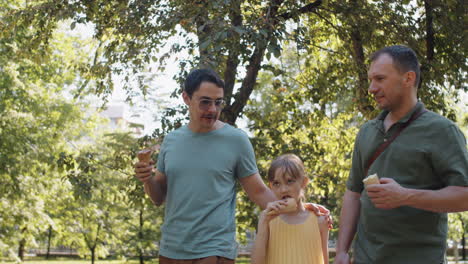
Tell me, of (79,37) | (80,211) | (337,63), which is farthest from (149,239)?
(337,63)

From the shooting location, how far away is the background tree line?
29.8 feet

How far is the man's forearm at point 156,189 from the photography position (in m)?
3.94

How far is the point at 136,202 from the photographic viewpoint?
32.9 ft

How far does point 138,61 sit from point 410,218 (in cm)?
866

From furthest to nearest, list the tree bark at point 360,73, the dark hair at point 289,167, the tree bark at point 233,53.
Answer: the tree bark at point 360,73 → the tree bark at point 233,53 → the dark hair at point 289,167

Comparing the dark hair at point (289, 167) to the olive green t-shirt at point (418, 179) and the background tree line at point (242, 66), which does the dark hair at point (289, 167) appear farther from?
the background tree line at point (242, 66)

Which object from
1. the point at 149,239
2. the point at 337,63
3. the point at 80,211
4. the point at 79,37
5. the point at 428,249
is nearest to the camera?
the point at 428,249

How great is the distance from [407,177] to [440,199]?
22 cm

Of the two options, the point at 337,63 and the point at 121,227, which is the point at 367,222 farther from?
the point at 121,227

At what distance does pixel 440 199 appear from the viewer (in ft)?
9.34

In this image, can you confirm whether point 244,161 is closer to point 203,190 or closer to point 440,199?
point 203,190

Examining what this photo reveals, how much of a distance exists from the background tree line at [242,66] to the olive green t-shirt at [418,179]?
3.84 meters

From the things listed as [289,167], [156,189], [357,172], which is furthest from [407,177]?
[156,189]

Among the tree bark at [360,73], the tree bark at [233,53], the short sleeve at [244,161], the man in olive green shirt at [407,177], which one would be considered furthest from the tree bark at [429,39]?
the man in olive green shirt at [407,177]
